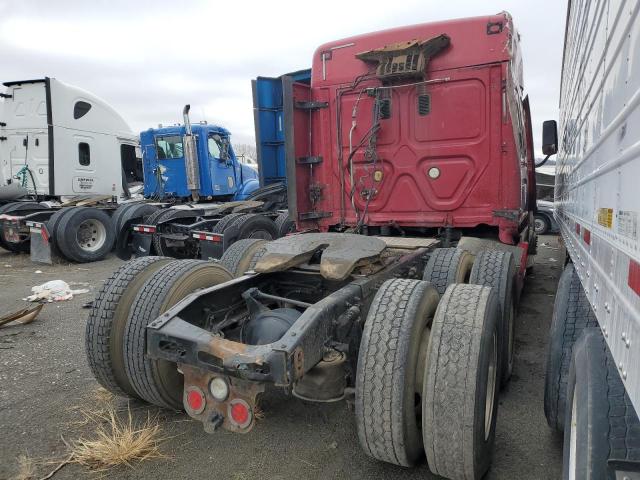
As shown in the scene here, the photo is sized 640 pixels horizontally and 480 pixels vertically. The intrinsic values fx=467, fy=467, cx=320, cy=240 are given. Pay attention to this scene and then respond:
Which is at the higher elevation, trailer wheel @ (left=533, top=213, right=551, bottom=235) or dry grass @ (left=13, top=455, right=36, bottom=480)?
trailer wheel @ (left=533, top=213, right=551, bottom=235)

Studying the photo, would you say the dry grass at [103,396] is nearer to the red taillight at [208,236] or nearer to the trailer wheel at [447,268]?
the trailer wheel at [447,268]

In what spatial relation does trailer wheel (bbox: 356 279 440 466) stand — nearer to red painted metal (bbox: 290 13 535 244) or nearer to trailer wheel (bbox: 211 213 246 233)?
red painted metal (bbox: 290 13 535 244)

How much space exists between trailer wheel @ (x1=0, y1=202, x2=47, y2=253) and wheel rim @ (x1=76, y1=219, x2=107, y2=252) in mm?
1484

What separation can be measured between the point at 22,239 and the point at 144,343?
947 centimetres

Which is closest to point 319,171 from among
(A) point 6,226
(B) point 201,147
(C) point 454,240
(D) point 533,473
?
(C) point 454,240

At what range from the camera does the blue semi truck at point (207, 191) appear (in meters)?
6.82

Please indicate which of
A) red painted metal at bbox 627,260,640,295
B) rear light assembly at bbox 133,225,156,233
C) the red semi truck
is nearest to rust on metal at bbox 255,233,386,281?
the red semi truck

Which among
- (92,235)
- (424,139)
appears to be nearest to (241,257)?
(424,139)

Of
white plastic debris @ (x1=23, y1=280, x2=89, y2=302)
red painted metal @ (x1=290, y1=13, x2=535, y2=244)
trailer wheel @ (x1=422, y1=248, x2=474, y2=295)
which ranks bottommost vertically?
white plastic debris @ (x1=23, y1=280, x2=89, y2=302)

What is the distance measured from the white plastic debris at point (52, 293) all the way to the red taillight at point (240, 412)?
5.28 m

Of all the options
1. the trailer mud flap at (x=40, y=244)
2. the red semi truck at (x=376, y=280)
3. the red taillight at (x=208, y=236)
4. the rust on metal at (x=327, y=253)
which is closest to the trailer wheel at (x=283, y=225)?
the red taillight at (x=208, y=236)

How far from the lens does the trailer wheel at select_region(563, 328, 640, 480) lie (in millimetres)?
1373

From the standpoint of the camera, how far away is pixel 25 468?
2.62m

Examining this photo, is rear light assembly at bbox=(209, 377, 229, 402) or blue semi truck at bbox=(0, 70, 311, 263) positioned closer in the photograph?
rear light assembly at bbox=(209, 377, 229, 402)
